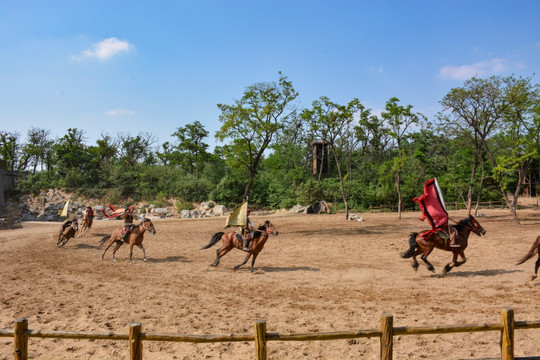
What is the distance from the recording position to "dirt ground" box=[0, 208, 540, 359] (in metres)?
6.85

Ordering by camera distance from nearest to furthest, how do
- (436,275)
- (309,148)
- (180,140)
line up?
(436,275) → (180,140) → (309,148)

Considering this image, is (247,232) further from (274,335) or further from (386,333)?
(386,333)

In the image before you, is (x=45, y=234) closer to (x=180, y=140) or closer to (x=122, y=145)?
(x=180, y=140)

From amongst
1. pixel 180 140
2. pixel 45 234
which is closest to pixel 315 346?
pixel 45 234

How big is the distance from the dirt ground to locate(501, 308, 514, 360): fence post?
1524mm

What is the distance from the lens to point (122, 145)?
56.7 m

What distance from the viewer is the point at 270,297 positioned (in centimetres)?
998

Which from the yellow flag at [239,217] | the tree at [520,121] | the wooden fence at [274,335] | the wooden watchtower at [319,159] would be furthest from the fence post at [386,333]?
the wooden watchtower at [319,159]

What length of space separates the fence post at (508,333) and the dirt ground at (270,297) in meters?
1.52

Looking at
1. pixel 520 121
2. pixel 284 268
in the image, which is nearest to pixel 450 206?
pixel 520 121

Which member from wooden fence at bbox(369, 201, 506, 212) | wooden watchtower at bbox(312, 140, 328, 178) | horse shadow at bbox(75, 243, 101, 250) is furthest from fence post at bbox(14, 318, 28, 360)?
wooden watchtower at bbox(312, 140, 328, 178)

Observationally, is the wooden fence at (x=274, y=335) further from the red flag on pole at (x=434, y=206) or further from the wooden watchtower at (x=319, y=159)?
the wooden watchtower at (x=319, y=159)

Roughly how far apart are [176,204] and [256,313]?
36614mm

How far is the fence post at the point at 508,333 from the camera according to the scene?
4.87 m
